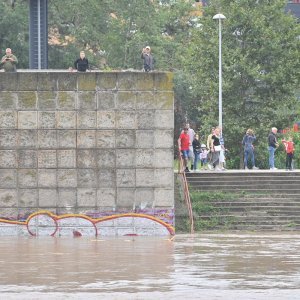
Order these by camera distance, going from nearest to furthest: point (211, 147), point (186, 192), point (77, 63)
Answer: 1. point (77, 63)
2. point (186, 192)
3. point (211, 147)

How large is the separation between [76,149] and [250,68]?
29.5 m

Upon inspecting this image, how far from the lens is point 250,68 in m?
66.1

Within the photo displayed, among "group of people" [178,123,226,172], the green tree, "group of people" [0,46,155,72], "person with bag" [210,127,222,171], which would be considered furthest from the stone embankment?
the green tree

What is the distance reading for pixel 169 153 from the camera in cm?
3803

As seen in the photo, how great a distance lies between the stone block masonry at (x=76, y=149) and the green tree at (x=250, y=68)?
28.1 metres

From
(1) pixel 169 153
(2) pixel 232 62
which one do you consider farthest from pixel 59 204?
(2) pixel 232 62

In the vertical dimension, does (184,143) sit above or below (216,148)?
above

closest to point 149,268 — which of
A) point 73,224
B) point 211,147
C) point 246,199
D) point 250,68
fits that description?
point 73,224

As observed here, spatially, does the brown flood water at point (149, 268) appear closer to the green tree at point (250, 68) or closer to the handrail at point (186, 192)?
the handrail at point (186, 192)

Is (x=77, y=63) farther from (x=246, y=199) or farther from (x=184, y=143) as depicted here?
(x=246, y=199)

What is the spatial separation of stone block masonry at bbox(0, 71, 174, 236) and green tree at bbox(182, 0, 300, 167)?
92.1 ft

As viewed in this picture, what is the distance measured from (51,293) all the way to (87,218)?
15.7 m

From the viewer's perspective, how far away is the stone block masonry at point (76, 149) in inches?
1478

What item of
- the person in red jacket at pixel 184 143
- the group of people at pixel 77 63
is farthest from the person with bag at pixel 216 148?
the group of people at pixel 77 63
